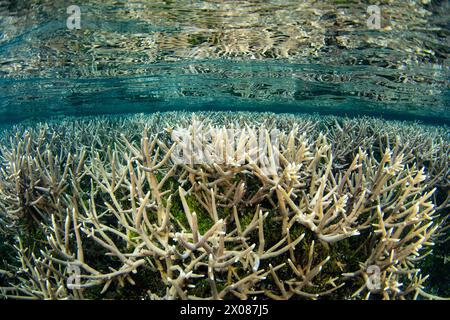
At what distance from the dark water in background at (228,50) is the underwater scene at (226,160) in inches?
3.8

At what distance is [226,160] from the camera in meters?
3.14

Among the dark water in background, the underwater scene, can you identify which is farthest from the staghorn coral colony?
the dark water in background

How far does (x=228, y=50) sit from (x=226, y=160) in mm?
10826

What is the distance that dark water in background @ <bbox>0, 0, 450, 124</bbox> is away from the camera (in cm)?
855

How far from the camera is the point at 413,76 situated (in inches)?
575

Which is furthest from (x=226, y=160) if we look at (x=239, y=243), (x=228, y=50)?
(x=228, y=50)

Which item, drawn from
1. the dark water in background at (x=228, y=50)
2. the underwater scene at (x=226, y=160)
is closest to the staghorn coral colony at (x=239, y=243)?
the underwater scene at (x=226, y=160)

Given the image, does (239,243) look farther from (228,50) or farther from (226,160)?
(228,50)

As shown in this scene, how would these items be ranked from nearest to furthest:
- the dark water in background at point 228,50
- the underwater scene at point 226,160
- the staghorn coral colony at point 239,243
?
the staghorn coral colony at point 239,243, the underwater scene at point 226,160, the dark water in background at point 228,50

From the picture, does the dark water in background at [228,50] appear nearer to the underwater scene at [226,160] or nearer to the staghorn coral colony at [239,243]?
the underwater scene at [226,160]

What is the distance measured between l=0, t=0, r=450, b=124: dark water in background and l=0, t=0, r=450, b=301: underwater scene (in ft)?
0.32

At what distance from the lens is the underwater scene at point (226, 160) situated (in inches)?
114

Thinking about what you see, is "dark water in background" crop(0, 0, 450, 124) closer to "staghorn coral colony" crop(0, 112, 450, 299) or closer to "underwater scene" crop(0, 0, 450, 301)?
"underwater scene" crop(0, 0, 450, 301)
